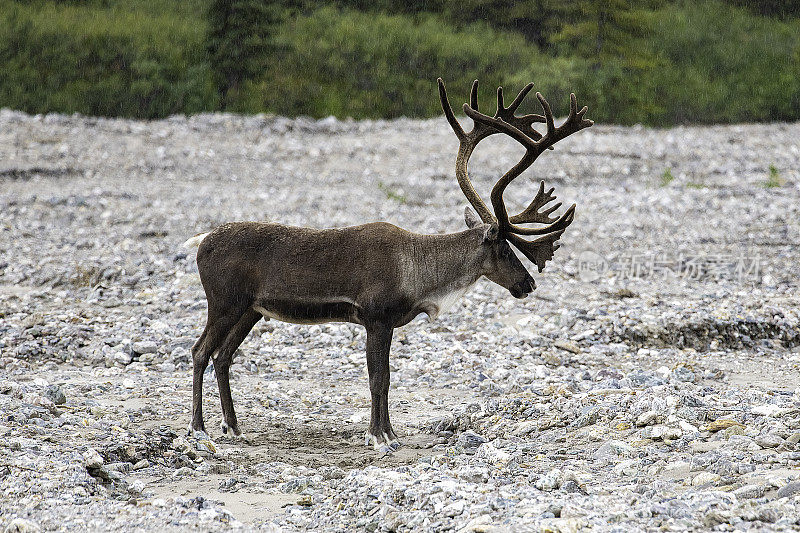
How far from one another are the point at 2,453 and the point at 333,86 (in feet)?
86.5

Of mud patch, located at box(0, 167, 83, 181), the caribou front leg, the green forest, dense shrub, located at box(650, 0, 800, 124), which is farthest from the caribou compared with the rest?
dense shrub, located at box(650, 0, 800, 124)

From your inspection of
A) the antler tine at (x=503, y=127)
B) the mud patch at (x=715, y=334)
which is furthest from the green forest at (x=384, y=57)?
the antler tine at (x=503, y=127)

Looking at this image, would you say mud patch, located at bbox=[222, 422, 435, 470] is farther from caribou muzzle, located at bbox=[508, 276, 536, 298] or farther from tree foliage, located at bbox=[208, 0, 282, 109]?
tree foliage, located at bbox=[208, 0, 282, 109]

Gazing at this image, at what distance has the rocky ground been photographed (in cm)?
490

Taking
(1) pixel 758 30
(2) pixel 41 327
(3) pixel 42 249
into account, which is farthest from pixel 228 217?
(1) pixel 758 30

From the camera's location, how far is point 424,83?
1252 inches

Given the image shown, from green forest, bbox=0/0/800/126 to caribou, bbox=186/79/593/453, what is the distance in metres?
22.7

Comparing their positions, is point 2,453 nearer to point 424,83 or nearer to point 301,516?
point 301,516

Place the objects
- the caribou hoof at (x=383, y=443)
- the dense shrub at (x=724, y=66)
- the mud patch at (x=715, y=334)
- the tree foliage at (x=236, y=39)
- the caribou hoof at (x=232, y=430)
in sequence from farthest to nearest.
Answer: the dense shrub at (x=724, y=66) < the tree foliage at (x=236, y=39) < the mud patch at (x=715, y=334) < the caribou hoof at (x=232, y=430) < the caribou hoof at (x=383, y=443)

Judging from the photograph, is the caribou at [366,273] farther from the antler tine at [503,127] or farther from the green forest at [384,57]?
the green forest at [384,57]

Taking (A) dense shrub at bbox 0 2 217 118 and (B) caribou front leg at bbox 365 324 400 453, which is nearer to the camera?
(B) caribou front leg at bbox 365 324 400 453

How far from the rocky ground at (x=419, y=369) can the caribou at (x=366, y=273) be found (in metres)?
0.60

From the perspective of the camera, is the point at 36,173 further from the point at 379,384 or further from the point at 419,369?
the point at 379,384

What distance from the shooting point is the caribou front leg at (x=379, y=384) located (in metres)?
6.58
